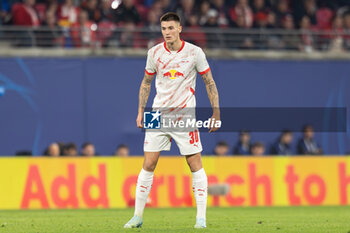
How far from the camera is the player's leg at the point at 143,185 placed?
29.3ft

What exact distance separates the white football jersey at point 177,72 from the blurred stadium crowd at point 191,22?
1102 centimetres

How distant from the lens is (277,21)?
22.6 metres

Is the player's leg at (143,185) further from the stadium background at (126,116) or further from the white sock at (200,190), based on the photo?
the stadium background at (126,116)

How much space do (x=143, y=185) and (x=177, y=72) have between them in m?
1.33

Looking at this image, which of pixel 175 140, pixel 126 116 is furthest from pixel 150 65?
pixel 126 116

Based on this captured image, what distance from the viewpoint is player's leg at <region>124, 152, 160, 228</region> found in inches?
351

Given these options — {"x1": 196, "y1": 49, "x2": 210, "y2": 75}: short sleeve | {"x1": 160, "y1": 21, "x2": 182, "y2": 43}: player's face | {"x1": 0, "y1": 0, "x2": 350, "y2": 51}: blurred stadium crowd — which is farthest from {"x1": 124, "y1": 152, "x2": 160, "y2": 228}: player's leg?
{"x1": 0, "y1": 0, "x2": 350, "y2": 51}: blurred stadium crowd

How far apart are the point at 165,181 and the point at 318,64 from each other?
757cm

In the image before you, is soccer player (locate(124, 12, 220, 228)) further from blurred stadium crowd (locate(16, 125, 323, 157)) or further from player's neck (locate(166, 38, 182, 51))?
blurred stadium crowd (locate(16, 125, 323, 157))

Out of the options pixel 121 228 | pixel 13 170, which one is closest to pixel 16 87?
pixel 13 170

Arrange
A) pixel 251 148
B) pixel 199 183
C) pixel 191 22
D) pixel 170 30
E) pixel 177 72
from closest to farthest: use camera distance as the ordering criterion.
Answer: pixel 170 30 → pixel 177 72 → pixel 199 183 → pixel 251 148 → pixel 191 22

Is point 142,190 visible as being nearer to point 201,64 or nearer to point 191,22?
point 201,64

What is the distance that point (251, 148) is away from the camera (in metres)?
19.9

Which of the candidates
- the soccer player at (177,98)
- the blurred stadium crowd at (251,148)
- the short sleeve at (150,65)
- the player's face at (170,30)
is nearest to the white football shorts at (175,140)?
the soccer player at (177,98)
